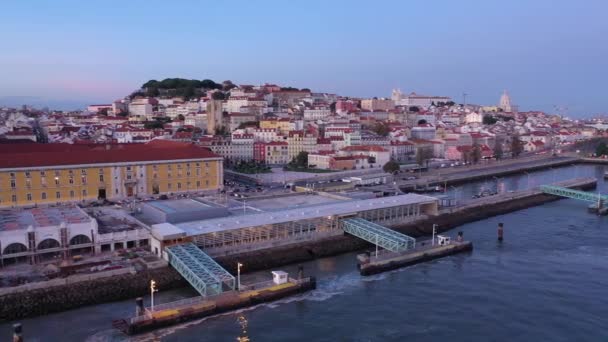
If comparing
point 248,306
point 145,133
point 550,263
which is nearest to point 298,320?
point 248,306

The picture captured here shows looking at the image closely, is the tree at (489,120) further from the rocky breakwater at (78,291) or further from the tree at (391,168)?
the rocky breakwater at (78,291)

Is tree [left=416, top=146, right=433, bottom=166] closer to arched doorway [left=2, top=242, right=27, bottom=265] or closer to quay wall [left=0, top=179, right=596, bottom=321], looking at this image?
quay wall [left=0, top=179, right=596, bottom=321]

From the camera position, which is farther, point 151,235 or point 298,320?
point 151,235

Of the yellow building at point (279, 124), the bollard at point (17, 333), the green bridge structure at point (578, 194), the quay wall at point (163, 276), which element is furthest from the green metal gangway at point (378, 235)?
the yellow building at point (279, 124)

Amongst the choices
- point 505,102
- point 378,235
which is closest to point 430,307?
point 378,235

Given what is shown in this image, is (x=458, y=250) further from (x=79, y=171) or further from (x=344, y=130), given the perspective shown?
(x=344, y=130)

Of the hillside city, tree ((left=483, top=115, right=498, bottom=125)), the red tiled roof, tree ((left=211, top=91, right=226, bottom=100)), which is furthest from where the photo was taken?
tree ((left=483, top=115, right=498, bottom=125))

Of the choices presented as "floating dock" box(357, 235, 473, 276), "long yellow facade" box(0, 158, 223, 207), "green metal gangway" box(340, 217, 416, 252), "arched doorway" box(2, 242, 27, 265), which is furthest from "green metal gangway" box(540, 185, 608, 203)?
"arched doorway" box(2, 242, 27, 265)
